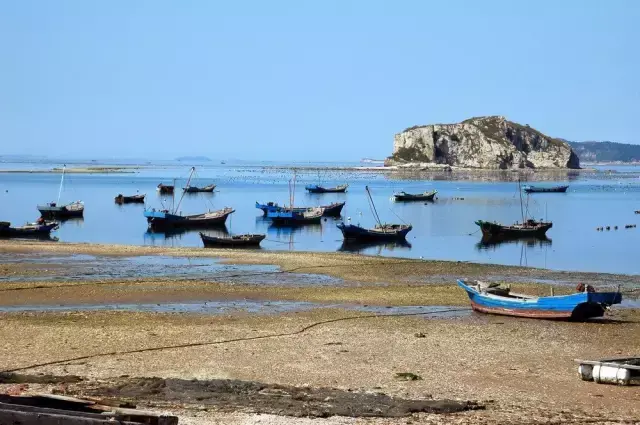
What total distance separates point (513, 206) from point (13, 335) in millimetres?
95614

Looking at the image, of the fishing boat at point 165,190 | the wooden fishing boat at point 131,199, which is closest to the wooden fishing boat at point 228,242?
the wooden fishing boat at point 131,199

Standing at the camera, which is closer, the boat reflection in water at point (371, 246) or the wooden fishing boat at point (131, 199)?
the boat reflection in water at point (371, 246)

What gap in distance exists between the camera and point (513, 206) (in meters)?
113

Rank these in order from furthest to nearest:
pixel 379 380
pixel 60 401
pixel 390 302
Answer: pixel 390 302
pixel 379 380
pixel 60 401

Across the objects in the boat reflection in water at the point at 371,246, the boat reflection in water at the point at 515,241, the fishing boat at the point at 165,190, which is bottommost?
the boat reflection in water at the point at 515,241

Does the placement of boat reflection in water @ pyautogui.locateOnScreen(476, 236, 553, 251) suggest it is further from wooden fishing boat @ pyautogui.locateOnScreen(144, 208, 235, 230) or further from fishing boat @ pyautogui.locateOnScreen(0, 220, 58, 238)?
fishing boat @ pyautogui.locateOnScreen(0, 220, 58, 238)

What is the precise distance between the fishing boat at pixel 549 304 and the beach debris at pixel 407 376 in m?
9.65

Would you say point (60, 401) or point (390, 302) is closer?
point (60, 401)

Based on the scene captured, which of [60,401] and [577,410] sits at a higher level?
[60,401]

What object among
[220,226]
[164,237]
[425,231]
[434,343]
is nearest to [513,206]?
[425,231]

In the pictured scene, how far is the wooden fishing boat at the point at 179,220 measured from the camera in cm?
7300

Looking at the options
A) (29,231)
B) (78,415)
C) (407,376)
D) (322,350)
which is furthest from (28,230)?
(78,415)

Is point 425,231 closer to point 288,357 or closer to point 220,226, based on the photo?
point 220,226

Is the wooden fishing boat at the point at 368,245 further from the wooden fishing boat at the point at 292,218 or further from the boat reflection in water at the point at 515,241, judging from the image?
the wooden fishing boat at the point at 292,218
